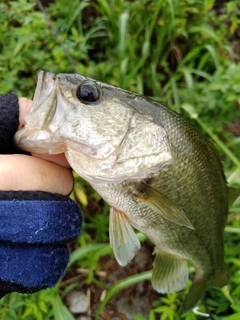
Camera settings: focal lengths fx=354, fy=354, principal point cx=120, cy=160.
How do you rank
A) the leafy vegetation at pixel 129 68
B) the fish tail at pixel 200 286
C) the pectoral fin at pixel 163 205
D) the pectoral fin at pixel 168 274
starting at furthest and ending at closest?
the leafy vegetation at pixel 129 68, the fish tail at pixel 200 286, the pectoral fin at pixel 168 274, the pectoral fin at pixel 163 205

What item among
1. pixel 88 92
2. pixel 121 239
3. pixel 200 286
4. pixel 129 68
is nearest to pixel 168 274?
pixel 200 286

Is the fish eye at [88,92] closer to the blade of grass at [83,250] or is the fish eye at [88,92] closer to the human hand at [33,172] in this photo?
the human hand at [33,172]

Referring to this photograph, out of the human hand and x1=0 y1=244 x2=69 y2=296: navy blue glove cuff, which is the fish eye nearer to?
the human hand

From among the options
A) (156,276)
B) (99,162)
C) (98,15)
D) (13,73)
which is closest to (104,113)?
(99,162)

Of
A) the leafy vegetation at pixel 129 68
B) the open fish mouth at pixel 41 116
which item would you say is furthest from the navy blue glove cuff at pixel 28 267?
the leafy vegetation at pixel 129 68

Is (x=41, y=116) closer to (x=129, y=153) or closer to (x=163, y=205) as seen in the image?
(x=129, y=153)
